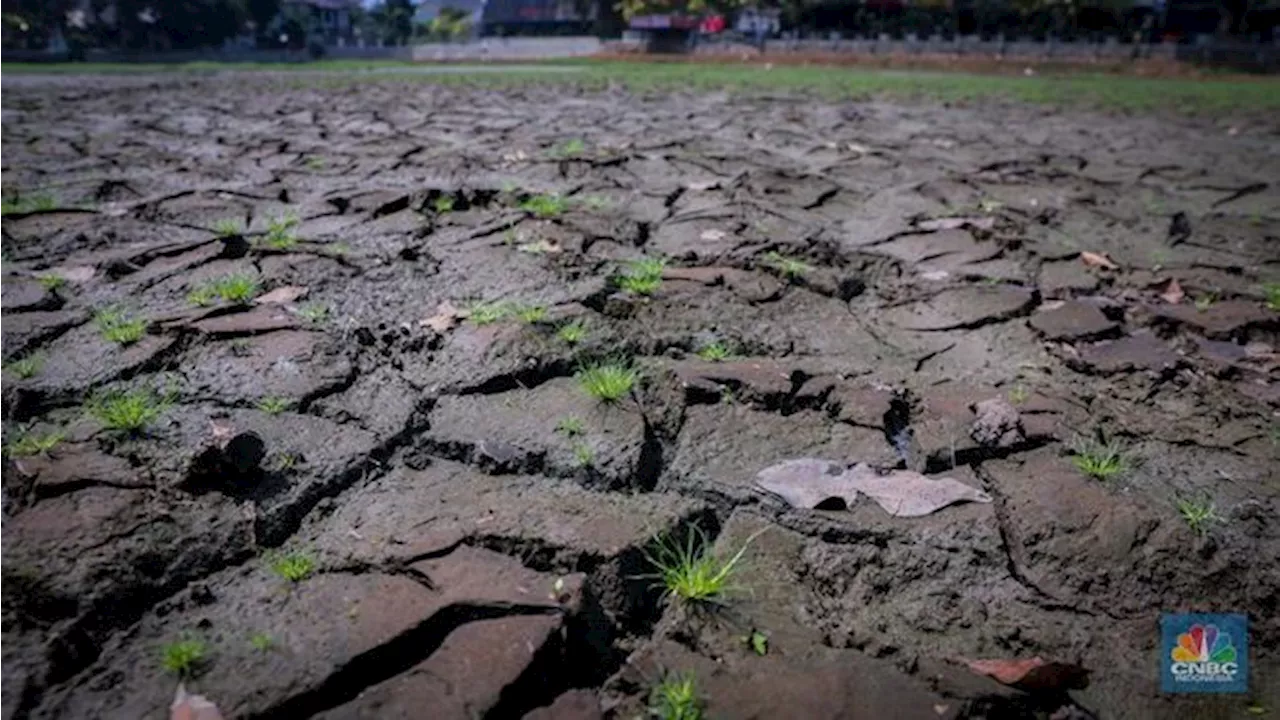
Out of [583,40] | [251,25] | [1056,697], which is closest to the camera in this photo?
[1056,697]

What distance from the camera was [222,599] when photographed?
1266 millimetres

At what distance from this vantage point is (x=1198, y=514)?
157 cm

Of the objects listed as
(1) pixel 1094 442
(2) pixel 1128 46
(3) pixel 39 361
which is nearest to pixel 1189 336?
(1) pixel 1094 442

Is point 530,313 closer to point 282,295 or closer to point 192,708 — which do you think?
point 282,295

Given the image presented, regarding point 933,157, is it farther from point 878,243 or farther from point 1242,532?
point 1242,532

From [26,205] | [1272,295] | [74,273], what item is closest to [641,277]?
[74,273]

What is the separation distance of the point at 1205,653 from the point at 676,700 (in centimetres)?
86

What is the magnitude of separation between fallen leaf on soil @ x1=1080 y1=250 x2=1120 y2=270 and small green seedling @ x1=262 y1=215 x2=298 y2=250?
10.2 ft

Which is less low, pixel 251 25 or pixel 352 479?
pixel 251 25

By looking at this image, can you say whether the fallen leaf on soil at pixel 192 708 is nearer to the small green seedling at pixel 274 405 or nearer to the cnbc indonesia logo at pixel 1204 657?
the small green seedling at pixel 274 405

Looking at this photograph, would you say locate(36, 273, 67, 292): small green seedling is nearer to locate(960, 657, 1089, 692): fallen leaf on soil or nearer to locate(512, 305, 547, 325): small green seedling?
locate(512, 305, 547, 325): small green seedling

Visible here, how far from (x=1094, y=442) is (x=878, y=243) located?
180cm

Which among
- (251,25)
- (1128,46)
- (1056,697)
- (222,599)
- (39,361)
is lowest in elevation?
(1056,697)

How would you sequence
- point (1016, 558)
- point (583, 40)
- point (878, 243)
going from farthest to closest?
1. point (583, 40)
2. point (878, 243)
3. point (1016, 558)
